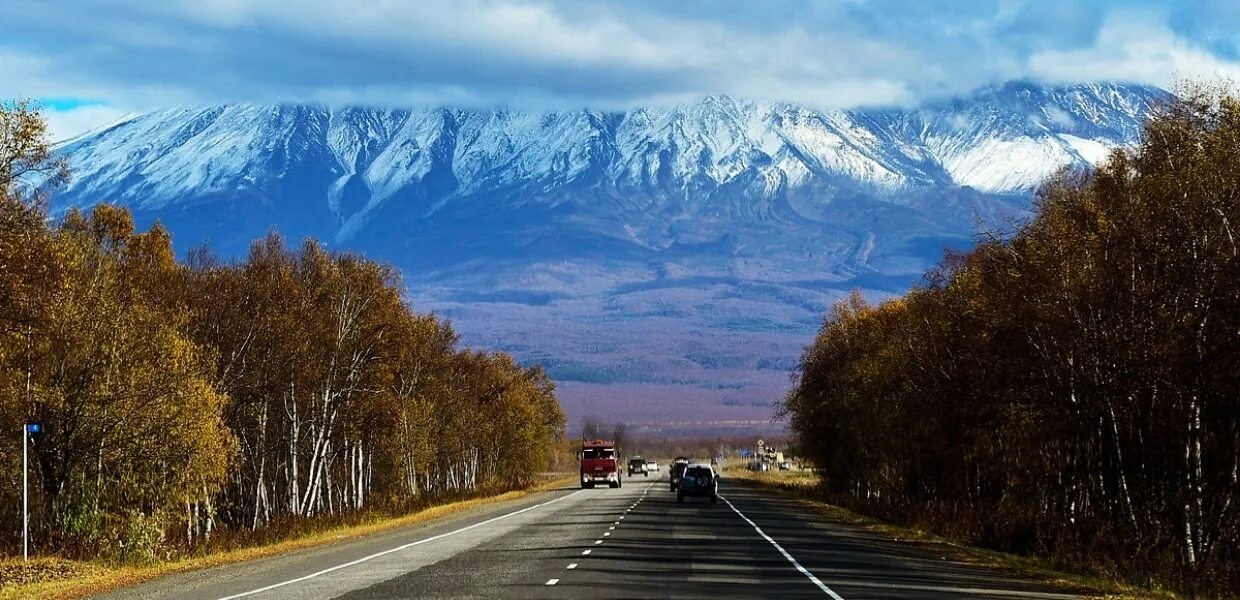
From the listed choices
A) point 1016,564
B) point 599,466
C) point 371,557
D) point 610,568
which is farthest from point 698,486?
point 610,568

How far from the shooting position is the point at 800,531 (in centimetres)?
5141

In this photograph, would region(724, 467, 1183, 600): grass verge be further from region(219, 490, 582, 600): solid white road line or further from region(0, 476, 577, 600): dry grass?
region(0, 476, 577, 600): dry grass

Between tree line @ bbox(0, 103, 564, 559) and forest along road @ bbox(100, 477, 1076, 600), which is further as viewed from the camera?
tree line @ bbox(0, 103, 564, 559)

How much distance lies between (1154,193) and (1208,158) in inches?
82.7

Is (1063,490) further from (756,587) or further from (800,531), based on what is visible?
(756,587)

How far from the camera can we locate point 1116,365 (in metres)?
37.7

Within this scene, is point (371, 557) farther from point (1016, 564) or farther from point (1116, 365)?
point (1116, 365)

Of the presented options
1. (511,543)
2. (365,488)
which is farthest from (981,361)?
(365,488)

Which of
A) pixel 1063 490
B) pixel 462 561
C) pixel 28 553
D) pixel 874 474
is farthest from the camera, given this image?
pixel 874 474

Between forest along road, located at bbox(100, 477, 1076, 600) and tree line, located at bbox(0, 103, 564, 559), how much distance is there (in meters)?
5.09

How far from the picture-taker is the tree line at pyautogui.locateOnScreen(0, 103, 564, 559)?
39719mm

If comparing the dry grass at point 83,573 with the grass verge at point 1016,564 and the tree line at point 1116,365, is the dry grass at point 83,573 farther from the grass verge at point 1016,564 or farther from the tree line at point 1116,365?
the tree line at point 1116,365

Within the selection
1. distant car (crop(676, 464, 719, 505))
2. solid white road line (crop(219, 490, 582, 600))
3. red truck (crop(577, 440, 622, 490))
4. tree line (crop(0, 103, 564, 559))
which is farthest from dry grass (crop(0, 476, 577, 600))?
red truck (crop(577, 440, 622, 490))

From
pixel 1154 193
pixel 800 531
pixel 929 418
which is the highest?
pixel 1154 193
